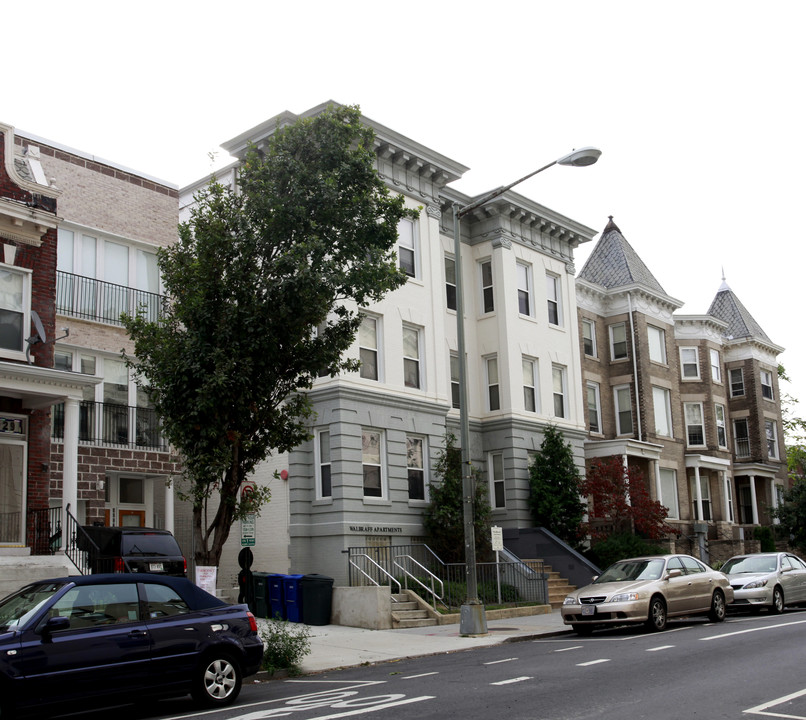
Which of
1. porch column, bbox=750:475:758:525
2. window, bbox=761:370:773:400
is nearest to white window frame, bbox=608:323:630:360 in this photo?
porch column, bbox=750:475:758:525

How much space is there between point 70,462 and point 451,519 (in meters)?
10.1

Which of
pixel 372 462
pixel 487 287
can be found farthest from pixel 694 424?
pixel 372 462

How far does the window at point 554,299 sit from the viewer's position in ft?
102

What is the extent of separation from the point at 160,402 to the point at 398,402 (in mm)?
11392

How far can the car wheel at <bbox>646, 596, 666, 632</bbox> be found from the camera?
55.6ft

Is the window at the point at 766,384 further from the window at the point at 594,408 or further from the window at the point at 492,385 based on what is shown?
the window at the point at 492,385

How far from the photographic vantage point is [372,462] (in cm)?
2389

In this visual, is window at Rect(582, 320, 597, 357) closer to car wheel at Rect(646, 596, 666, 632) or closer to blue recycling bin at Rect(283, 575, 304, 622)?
blue recycling bin at Rect(283, 575, 304, 622)

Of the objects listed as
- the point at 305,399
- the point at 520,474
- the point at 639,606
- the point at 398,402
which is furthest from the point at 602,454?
the point at 305,399

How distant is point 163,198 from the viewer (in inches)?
953

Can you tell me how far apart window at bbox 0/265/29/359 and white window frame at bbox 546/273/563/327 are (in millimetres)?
17654

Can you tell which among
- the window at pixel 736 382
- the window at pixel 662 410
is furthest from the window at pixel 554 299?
the window at pixel 736 382

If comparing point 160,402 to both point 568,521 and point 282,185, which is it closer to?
point 282,185

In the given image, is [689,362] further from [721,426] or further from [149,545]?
[149,545]
